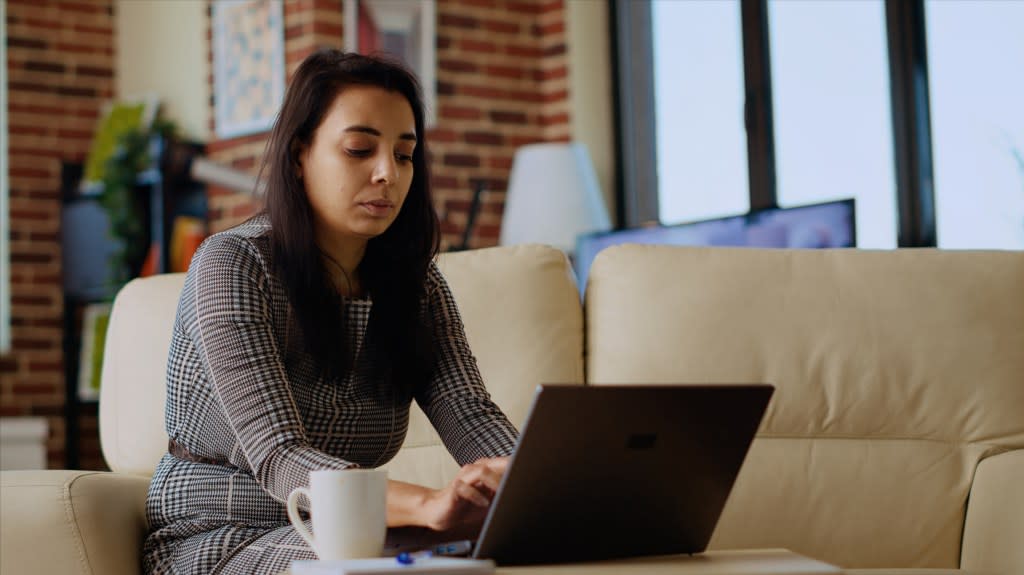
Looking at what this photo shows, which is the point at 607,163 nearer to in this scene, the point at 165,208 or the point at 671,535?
the point at 165,208

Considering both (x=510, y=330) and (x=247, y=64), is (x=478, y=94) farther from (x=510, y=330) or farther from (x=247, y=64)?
(x=510, y=330)

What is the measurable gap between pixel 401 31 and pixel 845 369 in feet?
9.39

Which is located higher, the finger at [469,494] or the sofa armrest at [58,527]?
the finger at [469,494]

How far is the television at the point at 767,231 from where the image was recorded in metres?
3.69

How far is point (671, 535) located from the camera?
1403mm

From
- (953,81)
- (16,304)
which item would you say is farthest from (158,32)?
(953,81)

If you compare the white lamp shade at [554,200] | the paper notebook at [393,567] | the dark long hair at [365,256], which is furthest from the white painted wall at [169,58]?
the paper notebook at [393,567]

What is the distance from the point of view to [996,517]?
2160 mm

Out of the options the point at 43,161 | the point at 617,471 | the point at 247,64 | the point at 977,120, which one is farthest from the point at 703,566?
the point at 43,161

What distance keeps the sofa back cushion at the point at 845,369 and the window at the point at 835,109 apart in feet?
6.27

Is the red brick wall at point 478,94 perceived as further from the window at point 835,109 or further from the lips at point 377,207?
the lips at point 377,207

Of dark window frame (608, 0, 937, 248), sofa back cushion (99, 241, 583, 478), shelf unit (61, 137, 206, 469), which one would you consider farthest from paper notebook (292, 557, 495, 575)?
shelf unit (61, 137, 206, 469)

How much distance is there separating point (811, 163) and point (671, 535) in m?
3.25

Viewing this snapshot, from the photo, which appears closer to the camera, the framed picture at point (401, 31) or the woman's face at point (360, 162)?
the woman's face at point (360, 162)
